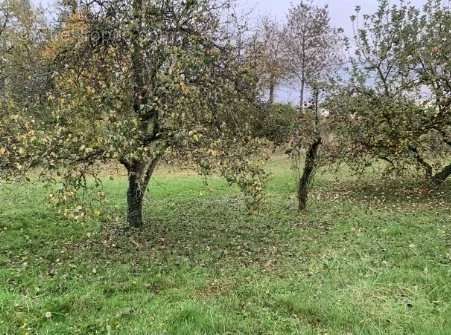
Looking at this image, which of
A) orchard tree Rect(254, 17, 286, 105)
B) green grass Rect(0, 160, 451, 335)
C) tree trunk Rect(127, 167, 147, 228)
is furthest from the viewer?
orchard tree Rect(254, 17, 286, 105)

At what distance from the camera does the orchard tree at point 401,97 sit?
11.7 meters

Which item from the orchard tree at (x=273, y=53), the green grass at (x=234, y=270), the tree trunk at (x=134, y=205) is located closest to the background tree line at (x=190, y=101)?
the tree trunk at (x=134, y=205)

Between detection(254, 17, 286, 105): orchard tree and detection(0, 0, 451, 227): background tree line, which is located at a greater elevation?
detection(254, 17, 286, 105): orchard tree

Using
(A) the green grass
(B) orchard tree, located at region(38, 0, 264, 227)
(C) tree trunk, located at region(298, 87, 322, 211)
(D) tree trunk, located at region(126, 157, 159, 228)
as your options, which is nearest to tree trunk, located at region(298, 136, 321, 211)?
(C) tree trunk, located at region(298, 87, 322, 211)

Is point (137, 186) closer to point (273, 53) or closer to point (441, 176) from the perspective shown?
point (441, 176)

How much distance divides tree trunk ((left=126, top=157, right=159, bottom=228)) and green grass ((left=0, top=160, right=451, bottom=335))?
31 cm

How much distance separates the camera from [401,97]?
1205 centimetres

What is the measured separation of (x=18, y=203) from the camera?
471 inches

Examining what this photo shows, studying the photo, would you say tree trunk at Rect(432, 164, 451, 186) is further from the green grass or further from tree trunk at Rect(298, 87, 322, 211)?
tree trunk at Rect(298, 87, 322, 211)

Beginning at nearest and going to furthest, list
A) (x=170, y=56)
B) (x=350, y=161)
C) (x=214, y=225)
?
(x=170, y=56) < (x=214, y=225) < (x=350, y=161)

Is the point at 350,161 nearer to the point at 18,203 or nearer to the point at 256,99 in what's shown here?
the point at 256,99

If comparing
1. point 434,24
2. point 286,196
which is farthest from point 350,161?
point 434,24

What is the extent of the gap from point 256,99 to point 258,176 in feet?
8.58

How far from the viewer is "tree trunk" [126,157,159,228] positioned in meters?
8.38
